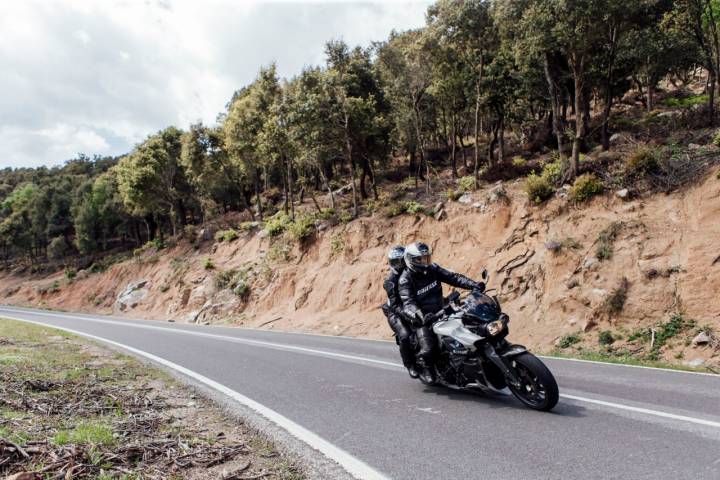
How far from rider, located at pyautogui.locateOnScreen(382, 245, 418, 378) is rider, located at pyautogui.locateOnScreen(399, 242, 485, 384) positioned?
1.08ft

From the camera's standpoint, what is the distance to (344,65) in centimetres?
2625

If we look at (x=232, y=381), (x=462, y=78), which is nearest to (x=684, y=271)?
(x=232, y=381)

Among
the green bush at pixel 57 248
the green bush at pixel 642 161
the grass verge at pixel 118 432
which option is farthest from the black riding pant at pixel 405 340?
the green bush at pixel 57 248

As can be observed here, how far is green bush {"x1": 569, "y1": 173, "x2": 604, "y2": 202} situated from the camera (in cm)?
1570

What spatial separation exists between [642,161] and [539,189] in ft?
11.2

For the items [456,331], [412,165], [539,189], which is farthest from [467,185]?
[456,331]

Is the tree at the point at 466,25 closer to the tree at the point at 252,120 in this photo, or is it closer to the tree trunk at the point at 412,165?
the tree at the point at 252,120

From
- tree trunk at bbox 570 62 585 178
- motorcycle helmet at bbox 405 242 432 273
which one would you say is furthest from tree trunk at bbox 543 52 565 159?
motorcycle helmet at bbox 405 242 432 273

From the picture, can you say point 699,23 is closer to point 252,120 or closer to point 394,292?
point 394,292

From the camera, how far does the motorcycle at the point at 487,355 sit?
547 centimetres

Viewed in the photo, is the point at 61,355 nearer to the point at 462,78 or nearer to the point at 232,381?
the point at 232,381

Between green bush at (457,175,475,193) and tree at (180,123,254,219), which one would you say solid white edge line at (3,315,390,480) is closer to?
green bush at (457,175,475,193)

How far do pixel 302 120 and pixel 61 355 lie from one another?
56.6 ft

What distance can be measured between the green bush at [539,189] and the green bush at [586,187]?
119 centimetres
